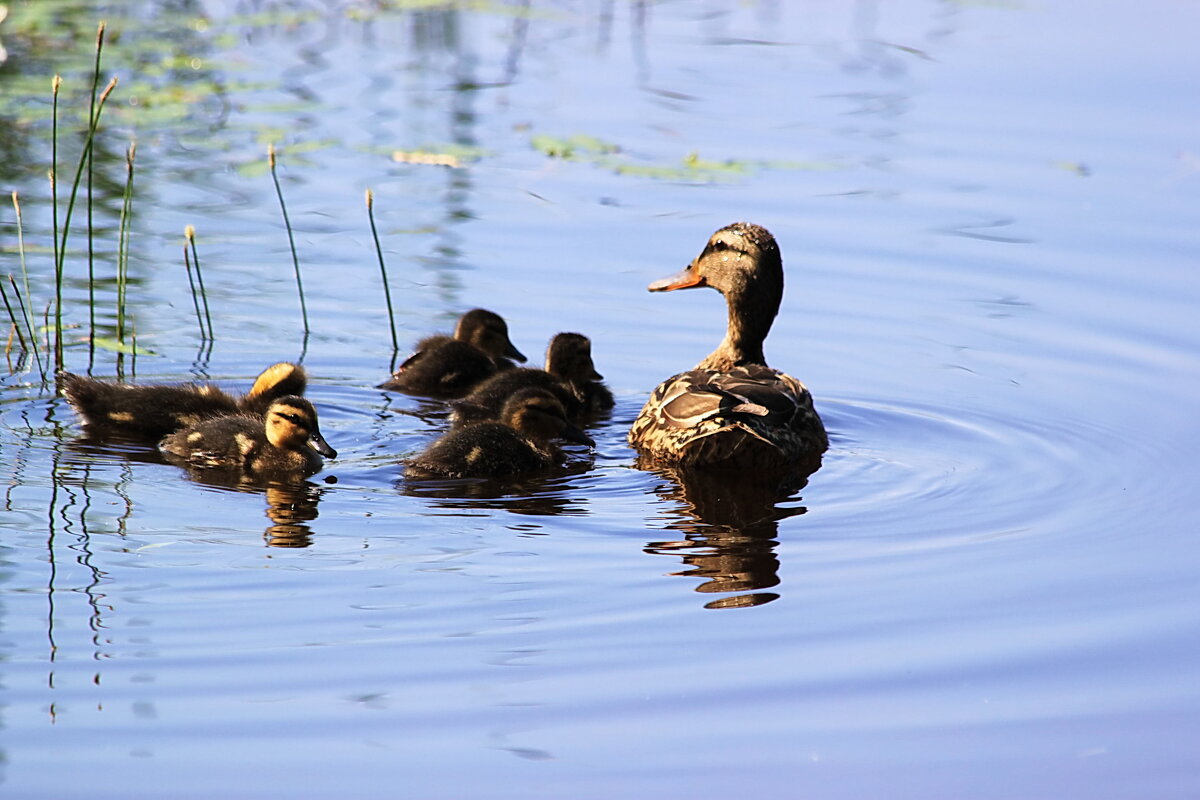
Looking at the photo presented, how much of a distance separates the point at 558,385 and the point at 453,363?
47cm

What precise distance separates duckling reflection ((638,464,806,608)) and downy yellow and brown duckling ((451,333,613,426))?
2.36 feet

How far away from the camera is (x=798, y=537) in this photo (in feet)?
16.6

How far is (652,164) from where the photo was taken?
9.31 meters

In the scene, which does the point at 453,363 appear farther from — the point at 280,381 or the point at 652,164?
the point at 652,164

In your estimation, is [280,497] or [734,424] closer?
[280,497]

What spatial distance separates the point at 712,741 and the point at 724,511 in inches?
73.1

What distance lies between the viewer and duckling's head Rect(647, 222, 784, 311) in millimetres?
6762

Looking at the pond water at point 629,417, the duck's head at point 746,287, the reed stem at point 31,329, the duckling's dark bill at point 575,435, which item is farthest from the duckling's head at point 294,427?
the duck's head at point 746,287

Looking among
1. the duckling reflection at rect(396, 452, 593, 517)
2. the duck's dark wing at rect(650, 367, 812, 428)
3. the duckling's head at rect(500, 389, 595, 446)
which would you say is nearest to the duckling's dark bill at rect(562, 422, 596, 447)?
the duckling's head at rect(500, 389, 595, 446)

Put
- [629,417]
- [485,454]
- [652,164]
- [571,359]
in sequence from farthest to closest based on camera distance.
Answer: [652,164], [629,417], [571,359], [485,454]

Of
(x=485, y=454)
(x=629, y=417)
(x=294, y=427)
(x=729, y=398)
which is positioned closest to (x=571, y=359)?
(x=629, y=417)

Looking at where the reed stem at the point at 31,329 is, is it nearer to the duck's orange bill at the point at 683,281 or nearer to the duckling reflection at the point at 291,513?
the duckling reflection at the point at 291,513

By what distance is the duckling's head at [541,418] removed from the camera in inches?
240

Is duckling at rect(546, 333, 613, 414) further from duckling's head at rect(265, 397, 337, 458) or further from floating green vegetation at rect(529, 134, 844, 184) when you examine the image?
floating green vegetation at rect(529, 134, 844, 184)
